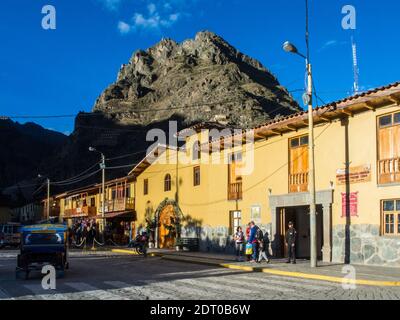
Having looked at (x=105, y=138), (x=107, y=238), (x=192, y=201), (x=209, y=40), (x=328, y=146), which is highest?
(x=209, y=40)

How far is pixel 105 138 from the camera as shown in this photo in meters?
136

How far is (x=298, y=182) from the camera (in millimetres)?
24047

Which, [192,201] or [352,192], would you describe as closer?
[352,192]

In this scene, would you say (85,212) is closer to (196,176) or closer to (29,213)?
(196,176)

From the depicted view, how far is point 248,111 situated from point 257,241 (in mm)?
98636

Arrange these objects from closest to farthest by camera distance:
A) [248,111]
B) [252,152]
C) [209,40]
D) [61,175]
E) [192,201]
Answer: [252,152] → [192,201] → [248,111] → [61,175] → [209,40]

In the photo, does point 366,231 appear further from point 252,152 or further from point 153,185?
point 153,185

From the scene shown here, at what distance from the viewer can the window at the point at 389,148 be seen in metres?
19.4

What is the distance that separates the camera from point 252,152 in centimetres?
2767

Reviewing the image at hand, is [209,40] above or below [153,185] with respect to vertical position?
above
